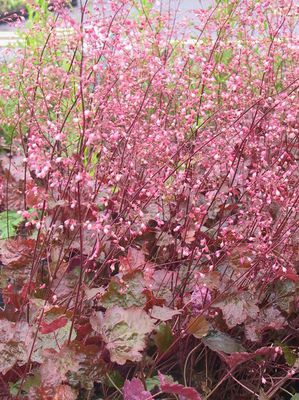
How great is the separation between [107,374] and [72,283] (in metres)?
0.38

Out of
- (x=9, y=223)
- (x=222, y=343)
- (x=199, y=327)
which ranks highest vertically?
(x=199, y=327)

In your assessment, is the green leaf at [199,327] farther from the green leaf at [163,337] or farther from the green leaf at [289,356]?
the green leaf at [289,356]

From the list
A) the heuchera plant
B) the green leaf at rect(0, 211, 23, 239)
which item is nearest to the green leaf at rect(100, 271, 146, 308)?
the heuchera plant

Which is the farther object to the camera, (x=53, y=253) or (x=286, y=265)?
(x=53, y=253)

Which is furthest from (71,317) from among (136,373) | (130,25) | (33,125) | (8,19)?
(8,19)

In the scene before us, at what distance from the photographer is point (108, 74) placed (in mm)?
1758

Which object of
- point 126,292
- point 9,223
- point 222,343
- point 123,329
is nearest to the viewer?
point 123,329

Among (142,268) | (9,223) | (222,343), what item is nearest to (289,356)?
(222,343)

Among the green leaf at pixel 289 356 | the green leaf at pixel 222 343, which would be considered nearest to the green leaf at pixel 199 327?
the green leaf at pixel 222 343

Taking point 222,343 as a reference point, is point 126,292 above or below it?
above

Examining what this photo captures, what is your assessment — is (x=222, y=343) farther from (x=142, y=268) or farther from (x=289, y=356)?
(x=142, y=268)

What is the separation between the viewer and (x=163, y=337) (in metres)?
1.89

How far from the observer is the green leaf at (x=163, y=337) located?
74.1 inches

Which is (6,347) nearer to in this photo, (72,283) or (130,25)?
(72,283)
